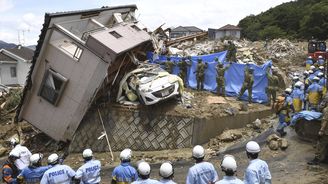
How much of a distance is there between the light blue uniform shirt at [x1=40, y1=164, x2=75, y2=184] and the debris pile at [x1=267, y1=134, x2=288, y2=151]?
702 centimetres

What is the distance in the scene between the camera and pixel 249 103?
1595cm

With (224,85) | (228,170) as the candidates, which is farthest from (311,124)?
(228,170)

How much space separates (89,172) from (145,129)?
22.2ft

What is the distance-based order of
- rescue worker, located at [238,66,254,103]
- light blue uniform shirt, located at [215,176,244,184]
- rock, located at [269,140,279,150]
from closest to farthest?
light blue uniform shirt, located at [215,176,244,184] → rock, located at [269,140,279,150] → rescue worker, located at [238,66,254,103]

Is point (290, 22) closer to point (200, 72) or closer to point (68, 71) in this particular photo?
point (200, 72)

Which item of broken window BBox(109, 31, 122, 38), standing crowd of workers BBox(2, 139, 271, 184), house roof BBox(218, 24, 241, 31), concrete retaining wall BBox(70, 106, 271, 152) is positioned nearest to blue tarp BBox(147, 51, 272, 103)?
concrete retaining wall BBox(70, 106, 271, 152)

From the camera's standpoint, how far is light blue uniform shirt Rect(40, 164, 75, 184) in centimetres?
643

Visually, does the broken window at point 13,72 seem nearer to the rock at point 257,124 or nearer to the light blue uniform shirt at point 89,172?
the rock at point 257,124

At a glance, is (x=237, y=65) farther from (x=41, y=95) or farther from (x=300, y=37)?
(x=300, y=37)

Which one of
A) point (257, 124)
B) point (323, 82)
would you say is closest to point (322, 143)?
point (257, 124)

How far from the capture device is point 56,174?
21.3 feet

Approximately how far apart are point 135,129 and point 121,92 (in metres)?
1.62

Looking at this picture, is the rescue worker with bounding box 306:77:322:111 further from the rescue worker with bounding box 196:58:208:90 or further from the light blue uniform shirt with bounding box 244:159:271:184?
the light blue uniform shirt with bounding box 244:159:271:184

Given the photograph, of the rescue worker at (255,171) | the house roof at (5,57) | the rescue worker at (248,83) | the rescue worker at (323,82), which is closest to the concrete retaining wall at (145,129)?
the rescue worker at (248,83)
